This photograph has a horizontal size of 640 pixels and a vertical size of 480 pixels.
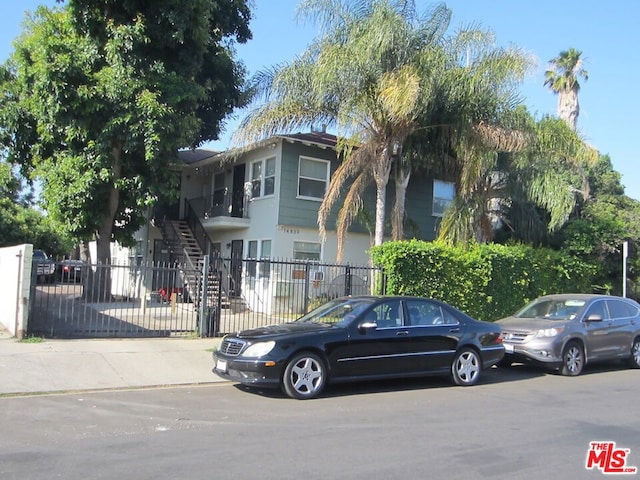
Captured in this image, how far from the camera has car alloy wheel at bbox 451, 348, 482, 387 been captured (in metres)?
9.73

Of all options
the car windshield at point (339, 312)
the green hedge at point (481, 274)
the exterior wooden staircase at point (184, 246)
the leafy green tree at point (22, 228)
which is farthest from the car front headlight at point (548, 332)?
the leafy green tree at point (22, 228)

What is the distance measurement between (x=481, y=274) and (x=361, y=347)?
8503mm

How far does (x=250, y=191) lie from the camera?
22188mm

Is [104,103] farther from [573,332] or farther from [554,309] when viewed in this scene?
[573,332]

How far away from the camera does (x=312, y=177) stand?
69.4ft

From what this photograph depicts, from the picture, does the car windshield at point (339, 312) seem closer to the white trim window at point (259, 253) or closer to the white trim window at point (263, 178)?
the white trim window at point (259, 253)

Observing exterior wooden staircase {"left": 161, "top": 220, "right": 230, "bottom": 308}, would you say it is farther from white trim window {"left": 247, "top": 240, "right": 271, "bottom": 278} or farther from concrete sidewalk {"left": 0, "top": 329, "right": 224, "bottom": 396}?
concrete sidewalk {"left": 0, "top": 329, "right": 224, "bottom": 396}

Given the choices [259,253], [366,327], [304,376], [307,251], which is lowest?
[304,376]

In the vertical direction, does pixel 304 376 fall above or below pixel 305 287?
below

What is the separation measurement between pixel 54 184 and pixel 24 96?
10.5 feet

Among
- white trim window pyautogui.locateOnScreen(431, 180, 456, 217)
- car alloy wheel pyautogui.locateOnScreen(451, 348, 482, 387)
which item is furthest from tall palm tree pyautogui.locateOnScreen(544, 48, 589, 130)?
car alloy wheel pyautogui.locateOnScreen(451, 348, 482, 387)

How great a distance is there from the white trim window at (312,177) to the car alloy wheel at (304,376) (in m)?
12.8

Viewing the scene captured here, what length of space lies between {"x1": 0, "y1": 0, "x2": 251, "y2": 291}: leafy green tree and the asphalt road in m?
9.41

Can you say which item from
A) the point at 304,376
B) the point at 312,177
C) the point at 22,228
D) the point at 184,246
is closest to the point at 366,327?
the point at 304,376
